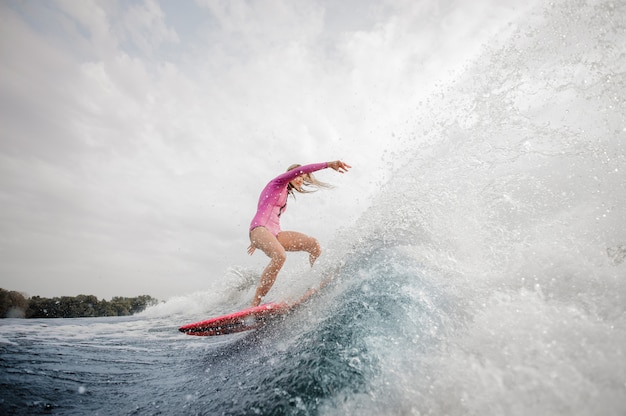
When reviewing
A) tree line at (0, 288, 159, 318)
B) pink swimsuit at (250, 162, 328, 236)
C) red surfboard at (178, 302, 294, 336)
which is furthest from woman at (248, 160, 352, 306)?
tree line at (0, 288, 159, 318)

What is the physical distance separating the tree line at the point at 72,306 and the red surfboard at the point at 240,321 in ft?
73.9

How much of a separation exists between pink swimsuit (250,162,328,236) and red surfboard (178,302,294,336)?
1.28m

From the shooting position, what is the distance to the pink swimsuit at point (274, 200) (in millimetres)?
4762

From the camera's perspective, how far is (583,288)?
96.7 inches

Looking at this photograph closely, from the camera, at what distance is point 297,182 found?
5.30 metres

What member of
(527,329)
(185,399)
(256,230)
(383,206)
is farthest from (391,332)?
(383,206)

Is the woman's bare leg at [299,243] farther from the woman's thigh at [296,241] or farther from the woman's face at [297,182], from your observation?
the woman's face at [297,182]

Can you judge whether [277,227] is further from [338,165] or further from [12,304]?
[12,304]

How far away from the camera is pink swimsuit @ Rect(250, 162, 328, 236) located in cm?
476

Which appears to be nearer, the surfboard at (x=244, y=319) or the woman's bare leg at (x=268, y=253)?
the surfboard at (x=244, y=319)

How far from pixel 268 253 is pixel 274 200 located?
97 cm

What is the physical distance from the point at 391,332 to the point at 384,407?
80 centimetres

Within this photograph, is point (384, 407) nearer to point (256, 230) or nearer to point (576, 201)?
point (256, 230)

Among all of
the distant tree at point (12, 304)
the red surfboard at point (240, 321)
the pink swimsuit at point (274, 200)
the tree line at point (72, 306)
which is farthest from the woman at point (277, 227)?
the distant tree at point (12, 304)
